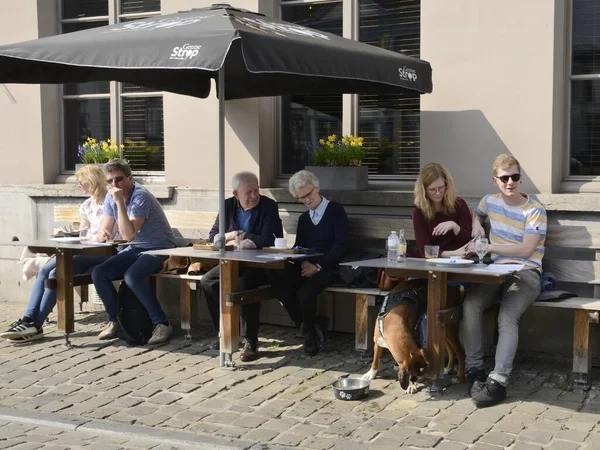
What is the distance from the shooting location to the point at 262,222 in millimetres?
7230

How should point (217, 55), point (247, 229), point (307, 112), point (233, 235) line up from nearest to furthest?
point (217, 55)
point (233, 235)
point (247, 229)
point (307, 112)

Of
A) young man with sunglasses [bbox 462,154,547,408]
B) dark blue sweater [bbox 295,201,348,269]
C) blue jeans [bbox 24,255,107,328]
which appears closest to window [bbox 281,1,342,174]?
dark blue sweater [bbox 295,201,348,269]

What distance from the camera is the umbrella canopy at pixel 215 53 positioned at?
5414 mm

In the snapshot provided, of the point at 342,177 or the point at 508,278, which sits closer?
the point at 508,278

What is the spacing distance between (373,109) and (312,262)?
5.44 ft

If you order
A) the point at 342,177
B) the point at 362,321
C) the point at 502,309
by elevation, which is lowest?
the point at 362,321

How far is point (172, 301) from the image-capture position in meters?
8.50

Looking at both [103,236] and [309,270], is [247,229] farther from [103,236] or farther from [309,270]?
[103,236]

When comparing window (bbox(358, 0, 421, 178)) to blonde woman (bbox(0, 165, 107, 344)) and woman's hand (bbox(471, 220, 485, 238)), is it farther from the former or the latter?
blonde woman (bbox(0, 165, 107, 344))

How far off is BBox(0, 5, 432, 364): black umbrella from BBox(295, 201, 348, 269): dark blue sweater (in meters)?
0.75

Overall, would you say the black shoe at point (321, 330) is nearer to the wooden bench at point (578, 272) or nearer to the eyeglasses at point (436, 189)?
the eyeglasses at point (436, 189)

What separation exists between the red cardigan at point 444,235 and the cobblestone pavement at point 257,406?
99cm

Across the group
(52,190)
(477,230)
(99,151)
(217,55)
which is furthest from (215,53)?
(52,190)

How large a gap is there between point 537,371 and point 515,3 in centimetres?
281
